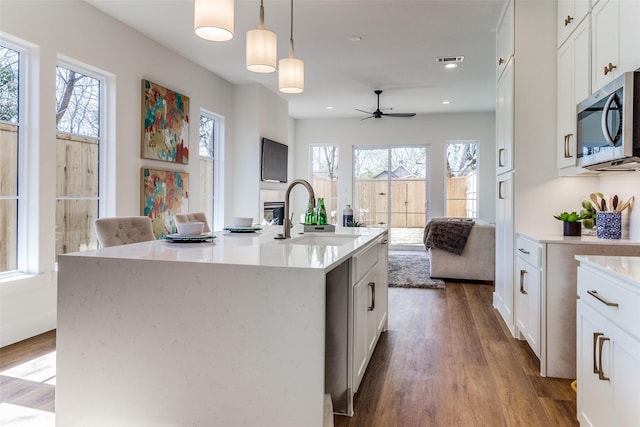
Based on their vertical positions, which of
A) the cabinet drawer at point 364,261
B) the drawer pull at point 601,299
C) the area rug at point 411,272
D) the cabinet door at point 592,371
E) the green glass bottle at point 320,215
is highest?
the green glass bottle at point 320,215

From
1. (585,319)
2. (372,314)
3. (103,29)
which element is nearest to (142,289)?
(372,314)

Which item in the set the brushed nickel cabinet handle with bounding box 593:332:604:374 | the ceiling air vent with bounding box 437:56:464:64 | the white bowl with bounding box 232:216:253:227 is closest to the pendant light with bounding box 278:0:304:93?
the white bowl with bounding box 232:216:253:227

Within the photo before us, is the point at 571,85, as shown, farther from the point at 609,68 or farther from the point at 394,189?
the point at 394,189

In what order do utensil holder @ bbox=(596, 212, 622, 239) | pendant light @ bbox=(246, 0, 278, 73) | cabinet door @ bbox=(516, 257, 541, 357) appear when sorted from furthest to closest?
cabinet door @ bbox=(516, 257, 541, 357) → utensil holder @ bbox=(596, 212, 622, 239) → pendant light @ bbox=(246, 0, 278, 73)

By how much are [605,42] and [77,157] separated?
407cm

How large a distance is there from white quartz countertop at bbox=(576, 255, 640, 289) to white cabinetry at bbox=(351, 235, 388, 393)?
98cm

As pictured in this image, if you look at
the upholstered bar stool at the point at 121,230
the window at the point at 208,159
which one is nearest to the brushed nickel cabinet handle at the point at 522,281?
the upholstered bar stool at the point at 121,230

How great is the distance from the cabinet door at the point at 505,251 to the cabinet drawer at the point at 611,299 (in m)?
1.51

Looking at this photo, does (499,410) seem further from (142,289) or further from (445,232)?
(445,232)

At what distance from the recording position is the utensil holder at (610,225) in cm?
246

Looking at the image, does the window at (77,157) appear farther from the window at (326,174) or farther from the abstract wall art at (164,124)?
the window at (326,174)

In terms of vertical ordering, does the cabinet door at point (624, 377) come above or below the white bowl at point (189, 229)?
below

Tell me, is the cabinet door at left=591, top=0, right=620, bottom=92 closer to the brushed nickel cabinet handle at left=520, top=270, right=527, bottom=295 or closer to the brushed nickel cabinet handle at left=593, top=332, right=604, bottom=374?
the brushed nickel cabinet handle at left=520, top=270, right=527, bottom=295

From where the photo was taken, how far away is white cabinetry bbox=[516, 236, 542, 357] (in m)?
2.55
